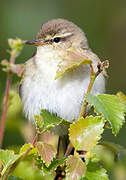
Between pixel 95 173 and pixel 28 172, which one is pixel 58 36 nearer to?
pixel 28 172

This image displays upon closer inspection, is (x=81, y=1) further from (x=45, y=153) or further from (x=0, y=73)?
(x=45, y=153)

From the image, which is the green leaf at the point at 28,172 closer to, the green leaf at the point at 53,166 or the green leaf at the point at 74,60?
the green leaf at the point at 53,166

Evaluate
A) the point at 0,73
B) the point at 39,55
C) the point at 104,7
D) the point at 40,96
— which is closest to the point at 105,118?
the point at 40,96

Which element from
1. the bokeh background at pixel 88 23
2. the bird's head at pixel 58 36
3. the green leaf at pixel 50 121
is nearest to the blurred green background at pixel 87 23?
the bokeh background at pixel 88 23

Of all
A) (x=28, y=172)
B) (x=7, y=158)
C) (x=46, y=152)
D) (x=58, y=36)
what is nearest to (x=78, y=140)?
(x=46, y=152)

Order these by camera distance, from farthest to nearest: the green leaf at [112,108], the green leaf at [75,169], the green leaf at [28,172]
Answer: the green leaf at [28,172]
the green leaf at [112,108]
the green leaf at [75,169]

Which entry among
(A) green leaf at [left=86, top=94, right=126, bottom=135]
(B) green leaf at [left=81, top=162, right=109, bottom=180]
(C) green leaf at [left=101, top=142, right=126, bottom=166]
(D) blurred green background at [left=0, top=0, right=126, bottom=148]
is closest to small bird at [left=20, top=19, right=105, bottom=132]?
(C) green leaf at [left=101, top=142, right=126, bottom=166]

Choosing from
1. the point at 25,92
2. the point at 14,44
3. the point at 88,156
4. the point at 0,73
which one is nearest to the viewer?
the point at 88,156
